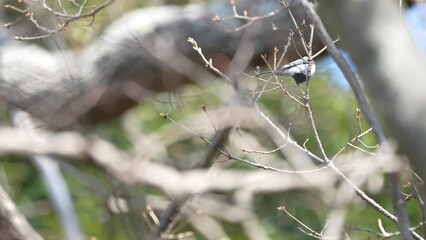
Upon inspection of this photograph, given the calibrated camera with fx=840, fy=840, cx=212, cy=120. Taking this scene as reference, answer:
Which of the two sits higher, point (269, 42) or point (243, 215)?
point (269, 42)

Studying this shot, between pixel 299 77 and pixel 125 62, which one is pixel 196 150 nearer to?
pixel 125 62

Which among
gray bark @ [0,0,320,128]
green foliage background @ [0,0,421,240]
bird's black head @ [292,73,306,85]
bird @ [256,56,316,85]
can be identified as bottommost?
green foliage background @ [0,0,421,240]

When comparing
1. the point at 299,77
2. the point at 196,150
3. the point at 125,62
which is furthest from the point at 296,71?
the point at 196,150

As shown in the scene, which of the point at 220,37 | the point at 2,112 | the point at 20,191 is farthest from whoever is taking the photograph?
the point at 20,191

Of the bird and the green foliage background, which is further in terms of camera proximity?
the green foliage background

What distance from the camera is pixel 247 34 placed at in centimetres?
193

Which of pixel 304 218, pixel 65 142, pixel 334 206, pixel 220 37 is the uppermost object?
pixel 65 142

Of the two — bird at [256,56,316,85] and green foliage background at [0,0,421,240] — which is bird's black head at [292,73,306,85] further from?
green foliage background at [0,0,421,240]

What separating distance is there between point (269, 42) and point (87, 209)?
1.24m

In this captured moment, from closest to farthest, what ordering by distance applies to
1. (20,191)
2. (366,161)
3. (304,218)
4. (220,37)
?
1. (366,161)
2. (220,37)
3. (304,218)
4. (20,191)

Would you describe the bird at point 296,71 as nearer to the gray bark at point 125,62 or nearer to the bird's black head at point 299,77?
the bird's black head at point 299,77

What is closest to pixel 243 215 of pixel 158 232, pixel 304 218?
pixel 304 218

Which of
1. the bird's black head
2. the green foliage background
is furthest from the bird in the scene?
the green foliage background

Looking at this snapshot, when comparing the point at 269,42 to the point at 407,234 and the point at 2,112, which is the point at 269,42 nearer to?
the point at 2,112
